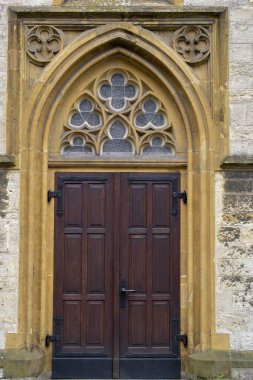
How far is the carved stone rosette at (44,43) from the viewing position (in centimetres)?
925

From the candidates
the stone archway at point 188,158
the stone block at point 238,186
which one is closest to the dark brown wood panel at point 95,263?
the stone archway at point 188,158

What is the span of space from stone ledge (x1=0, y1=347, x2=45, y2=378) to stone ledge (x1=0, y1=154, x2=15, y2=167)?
2293 mm

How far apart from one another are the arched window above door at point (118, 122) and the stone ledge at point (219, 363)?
2.66 m

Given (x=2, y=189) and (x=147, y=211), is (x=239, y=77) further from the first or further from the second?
(x=2, y=189)

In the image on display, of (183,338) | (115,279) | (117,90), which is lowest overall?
(183,338)

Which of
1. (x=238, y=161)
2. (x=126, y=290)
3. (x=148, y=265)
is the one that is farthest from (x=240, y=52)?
A: (x=126, y=290)

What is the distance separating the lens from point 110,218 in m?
9.34

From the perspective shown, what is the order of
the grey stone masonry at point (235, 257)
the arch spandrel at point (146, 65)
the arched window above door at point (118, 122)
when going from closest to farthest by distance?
the grey stone masonry at point (235, 257) < the arch spandrel at point (146, 65) < the arched window above door at point (118, 122)

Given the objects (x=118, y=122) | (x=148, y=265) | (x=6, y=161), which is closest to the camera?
(x=6, y=161)

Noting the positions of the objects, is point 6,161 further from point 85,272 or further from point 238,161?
point 238,161

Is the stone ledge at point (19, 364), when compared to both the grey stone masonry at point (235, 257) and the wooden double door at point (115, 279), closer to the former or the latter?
the wooden double door at point (115, 279)

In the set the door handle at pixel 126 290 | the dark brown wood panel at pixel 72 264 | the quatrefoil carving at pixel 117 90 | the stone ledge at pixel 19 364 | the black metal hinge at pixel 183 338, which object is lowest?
the stone ledge at pixel 19 364

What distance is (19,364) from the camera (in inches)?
345

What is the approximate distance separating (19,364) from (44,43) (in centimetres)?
407
